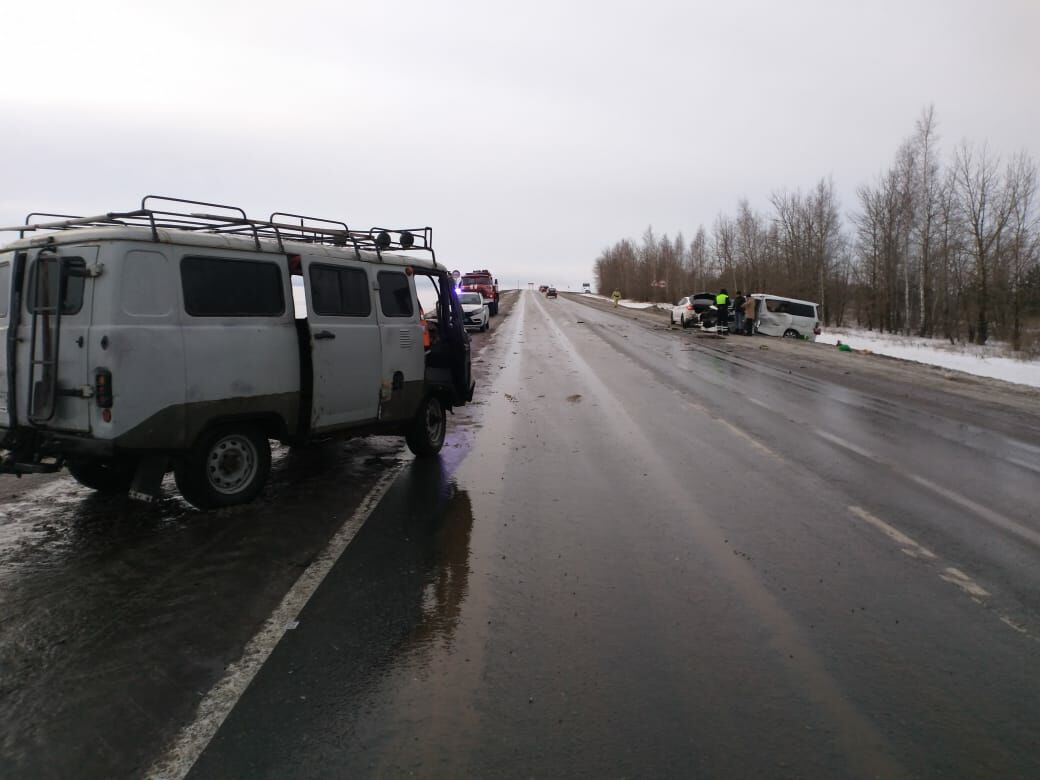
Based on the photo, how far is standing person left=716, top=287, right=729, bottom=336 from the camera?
32125 mm

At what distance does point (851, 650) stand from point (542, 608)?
67.3 inches

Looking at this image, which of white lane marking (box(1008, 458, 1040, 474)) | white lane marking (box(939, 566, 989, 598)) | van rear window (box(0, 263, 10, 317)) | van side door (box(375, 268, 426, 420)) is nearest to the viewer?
white lane marking (box(939, 566, 989, 598))

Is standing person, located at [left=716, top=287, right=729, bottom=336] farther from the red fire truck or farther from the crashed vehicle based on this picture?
the red fire truck

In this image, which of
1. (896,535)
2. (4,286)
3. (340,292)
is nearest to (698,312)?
(340,292)

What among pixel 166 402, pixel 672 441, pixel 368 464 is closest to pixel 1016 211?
pixel 672 441

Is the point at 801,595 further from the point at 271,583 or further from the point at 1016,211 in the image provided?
the point at 1016,211

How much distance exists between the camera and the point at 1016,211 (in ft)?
119

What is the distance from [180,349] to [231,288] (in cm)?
74

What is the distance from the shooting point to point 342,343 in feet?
21.6

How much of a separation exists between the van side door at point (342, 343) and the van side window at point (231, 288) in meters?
0.36

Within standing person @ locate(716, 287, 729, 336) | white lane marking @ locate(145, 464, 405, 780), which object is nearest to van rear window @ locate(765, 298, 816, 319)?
standing person @ locate(716, 287, 729, 336)

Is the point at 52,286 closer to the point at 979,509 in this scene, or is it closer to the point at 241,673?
the point at 241,673

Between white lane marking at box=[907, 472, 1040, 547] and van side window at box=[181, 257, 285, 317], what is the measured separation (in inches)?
255

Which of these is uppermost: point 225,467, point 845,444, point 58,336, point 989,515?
point 58,336
